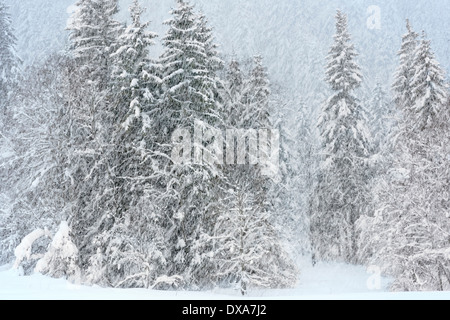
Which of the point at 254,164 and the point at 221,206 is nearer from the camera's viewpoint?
the point at 221,206

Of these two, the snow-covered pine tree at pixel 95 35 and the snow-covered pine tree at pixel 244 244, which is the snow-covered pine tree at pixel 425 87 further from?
the snow-covered pine tree at pixel 95 35

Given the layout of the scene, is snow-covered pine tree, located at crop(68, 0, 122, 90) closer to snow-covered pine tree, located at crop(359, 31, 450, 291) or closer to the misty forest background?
the misty forest background

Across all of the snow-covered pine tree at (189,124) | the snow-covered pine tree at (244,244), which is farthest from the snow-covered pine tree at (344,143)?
the snow-covered pine tree at (189,124)

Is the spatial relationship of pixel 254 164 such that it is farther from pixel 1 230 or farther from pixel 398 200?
pixel 1 230

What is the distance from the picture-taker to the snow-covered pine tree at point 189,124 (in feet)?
67.7

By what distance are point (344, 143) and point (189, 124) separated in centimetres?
1445

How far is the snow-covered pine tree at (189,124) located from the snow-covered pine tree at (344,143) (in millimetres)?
12289

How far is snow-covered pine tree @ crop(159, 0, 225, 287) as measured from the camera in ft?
67.7

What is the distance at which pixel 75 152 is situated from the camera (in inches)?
814

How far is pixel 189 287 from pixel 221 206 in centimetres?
387

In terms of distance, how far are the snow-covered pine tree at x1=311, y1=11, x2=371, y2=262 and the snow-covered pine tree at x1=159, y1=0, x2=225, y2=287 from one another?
12289mm

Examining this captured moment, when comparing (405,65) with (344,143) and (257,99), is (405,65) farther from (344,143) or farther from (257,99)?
(257,99)
